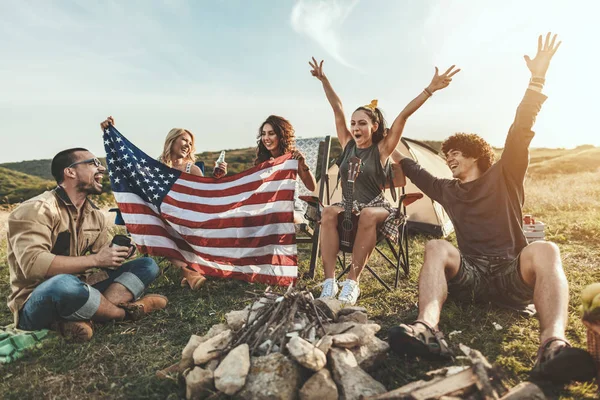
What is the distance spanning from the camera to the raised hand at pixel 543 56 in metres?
2.66

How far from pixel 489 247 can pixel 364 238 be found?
1021mm

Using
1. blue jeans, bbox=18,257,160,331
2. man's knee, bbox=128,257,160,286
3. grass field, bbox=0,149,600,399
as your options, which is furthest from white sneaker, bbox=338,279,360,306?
blue jeans, bbox=18,257,160,331

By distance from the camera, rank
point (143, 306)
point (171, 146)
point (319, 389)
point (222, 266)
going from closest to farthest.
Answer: point (319, 389)
point (143, 306)
point (222, 266)
point (171, 146)

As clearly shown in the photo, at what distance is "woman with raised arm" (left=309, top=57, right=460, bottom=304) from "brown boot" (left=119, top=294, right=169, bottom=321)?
1400 millimetres

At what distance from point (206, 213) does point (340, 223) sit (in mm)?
1298

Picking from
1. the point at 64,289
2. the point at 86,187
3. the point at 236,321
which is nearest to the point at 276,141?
the point at 86,187

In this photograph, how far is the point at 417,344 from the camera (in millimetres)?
2188

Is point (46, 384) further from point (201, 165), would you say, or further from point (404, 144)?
point (404, 144)

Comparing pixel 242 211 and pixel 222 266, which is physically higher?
pixel 242 211

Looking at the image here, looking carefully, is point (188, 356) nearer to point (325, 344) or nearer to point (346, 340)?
point (325, 344)

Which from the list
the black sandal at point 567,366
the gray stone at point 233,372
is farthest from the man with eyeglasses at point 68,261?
the black sandal at point 567,366

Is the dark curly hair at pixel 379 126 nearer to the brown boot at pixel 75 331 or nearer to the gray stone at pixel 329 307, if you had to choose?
the gray stone at pixel 329 307

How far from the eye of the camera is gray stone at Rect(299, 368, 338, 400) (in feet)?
6.15

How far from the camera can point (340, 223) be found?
12.0 ft
